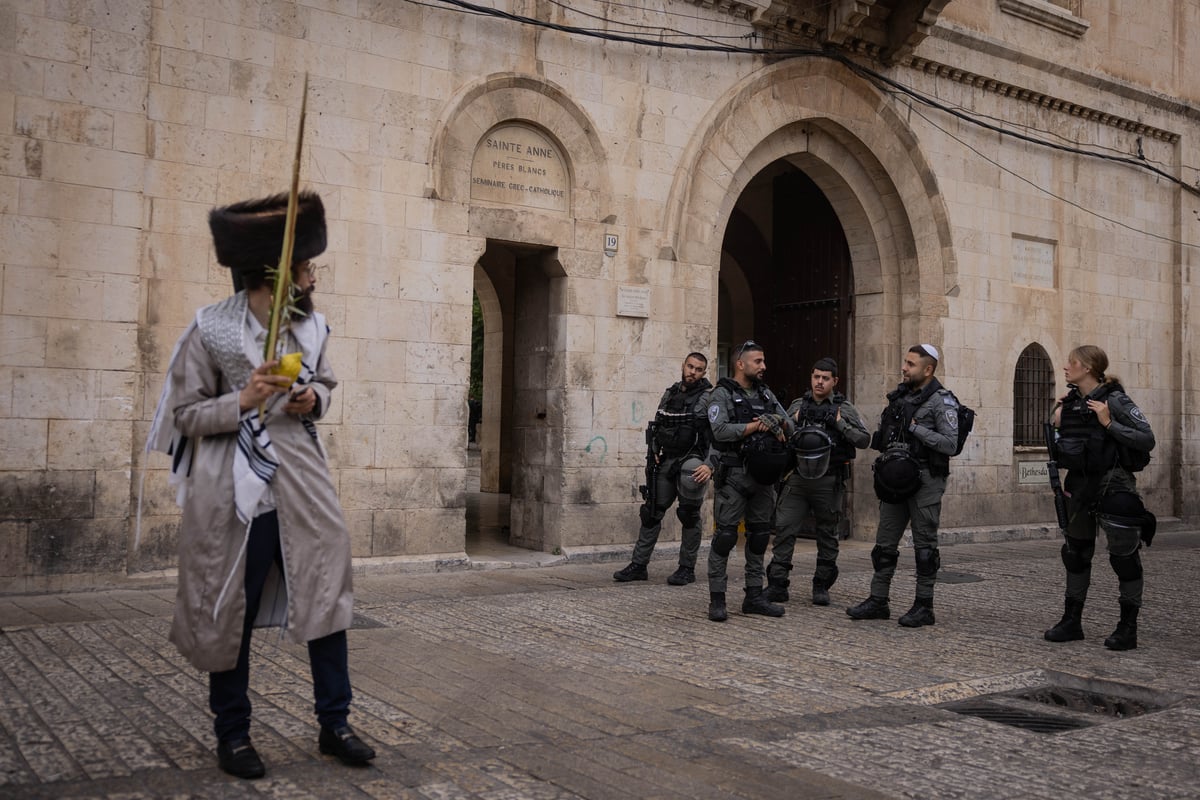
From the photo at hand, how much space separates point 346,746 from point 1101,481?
526cm

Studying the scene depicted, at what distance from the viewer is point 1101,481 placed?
720 centimetres

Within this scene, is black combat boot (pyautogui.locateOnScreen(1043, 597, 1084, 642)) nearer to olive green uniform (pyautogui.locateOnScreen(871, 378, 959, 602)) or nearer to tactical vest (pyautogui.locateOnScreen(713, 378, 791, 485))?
olive green uniform (pyautogui.locateOnScreen(871, 378, 959, 602))

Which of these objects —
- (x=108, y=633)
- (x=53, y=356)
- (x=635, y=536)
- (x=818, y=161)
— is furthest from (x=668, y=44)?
(x=108, y=633)

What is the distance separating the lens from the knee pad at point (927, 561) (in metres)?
7.89

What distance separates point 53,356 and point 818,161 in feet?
29.5

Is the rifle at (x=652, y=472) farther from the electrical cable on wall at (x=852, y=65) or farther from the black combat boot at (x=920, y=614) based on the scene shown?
the electrical cable on wall at (x=852, y=65)

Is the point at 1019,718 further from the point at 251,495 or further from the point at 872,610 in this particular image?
the point at 251,495

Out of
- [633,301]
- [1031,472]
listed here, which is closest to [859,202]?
[633,301]

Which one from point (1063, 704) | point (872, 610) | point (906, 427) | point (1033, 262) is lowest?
point (1063, 704)

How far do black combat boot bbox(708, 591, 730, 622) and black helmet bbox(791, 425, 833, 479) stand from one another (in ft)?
3.92

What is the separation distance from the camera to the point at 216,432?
4082 millimetres

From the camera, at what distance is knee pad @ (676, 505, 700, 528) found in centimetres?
902

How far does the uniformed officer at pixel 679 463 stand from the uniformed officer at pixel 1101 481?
105 inches

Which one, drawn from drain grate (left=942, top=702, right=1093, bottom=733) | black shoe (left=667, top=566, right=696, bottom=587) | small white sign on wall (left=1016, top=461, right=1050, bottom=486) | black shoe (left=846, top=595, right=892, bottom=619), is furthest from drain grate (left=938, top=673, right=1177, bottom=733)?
small white sign on wall (left=1016, top=461, right=1050, bottom=486)
